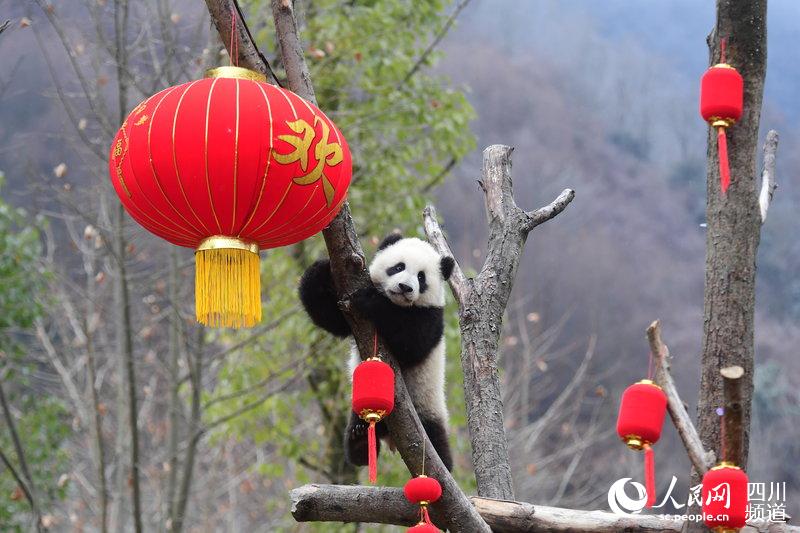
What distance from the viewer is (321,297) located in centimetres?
301

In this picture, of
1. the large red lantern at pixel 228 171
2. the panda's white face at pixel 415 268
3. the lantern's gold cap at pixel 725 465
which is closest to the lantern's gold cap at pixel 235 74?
the large red lantern at pixel 228 171

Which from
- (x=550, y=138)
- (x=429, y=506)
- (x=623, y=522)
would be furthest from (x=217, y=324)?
(x=550, y=138)

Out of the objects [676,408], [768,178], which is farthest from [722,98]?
[676,408]

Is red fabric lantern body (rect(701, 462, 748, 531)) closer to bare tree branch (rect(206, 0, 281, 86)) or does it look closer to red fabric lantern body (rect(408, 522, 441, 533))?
red fabric lantern body (rect(408, 522, 441, 533))

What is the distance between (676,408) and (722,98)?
0.74 m

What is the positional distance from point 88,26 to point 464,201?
3.97 meters

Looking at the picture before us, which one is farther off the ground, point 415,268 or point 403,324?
point 415,268

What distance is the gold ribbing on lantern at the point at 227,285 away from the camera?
7.64ft

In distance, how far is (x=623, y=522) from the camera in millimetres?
2615

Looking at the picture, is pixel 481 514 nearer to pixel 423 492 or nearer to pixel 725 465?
pixel 423 492

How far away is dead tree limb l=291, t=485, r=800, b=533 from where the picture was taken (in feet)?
8.57

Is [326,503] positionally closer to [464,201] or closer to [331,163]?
[331,163]

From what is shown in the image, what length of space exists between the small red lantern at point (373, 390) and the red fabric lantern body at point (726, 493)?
2.70 ft

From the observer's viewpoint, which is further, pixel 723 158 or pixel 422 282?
pixel 422 282
